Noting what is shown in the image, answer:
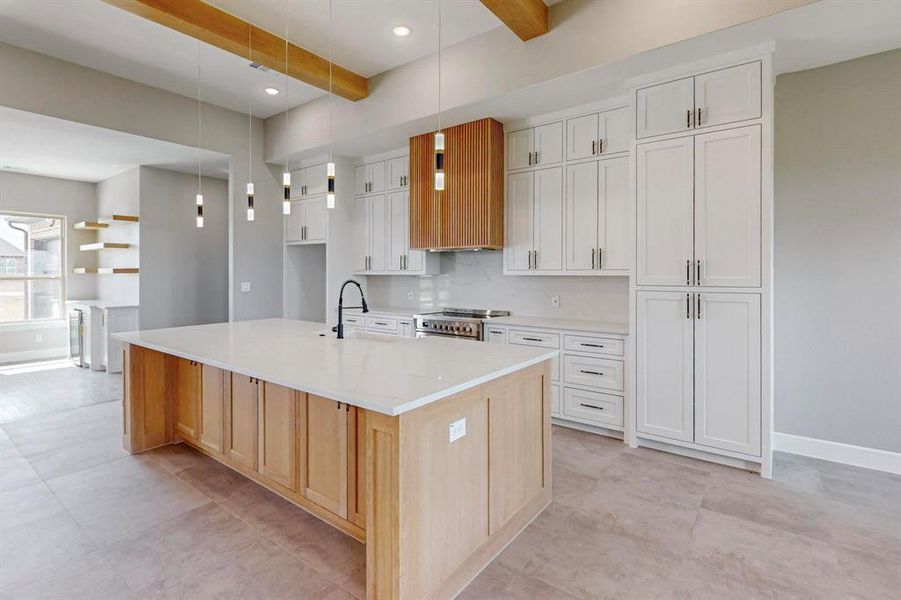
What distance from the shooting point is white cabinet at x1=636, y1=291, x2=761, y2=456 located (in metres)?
2.97

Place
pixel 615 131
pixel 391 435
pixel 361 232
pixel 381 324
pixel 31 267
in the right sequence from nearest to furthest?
pixel 391 435 → pixel 615 131 → pixel 381 324 → pixel 361 232 → pixel 31 267

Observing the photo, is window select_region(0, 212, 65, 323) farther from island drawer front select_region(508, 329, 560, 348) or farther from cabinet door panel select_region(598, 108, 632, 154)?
cabinet door panel select_region(598, 108, 632, 154)

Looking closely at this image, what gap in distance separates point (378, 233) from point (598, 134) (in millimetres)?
2790

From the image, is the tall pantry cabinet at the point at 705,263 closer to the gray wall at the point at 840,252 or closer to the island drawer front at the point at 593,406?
the island drawer front at the point at 593,406

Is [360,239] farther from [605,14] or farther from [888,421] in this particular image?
[888,421]

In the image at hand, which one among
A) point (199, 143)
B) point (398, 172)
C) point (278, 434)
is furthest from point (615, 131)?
point (199, 143)

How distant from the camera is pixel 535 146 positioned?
4.21 metres

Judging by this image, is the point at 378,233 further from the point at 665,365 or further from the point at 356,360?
the point at 665,365

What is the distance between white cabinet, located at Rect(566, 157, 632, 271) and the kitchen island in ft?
5.60

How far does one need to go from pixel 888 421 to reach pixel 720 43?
274 cm

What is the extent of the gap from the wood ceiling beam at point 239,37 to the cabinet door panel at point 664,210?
9.41ft

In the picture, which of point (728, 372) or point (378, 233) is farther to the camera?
point (378, 233)

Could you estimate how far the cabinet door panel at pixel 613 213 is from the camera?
12.3 ft

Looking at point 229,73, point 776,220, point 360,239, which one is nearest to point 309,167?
point 360,239
